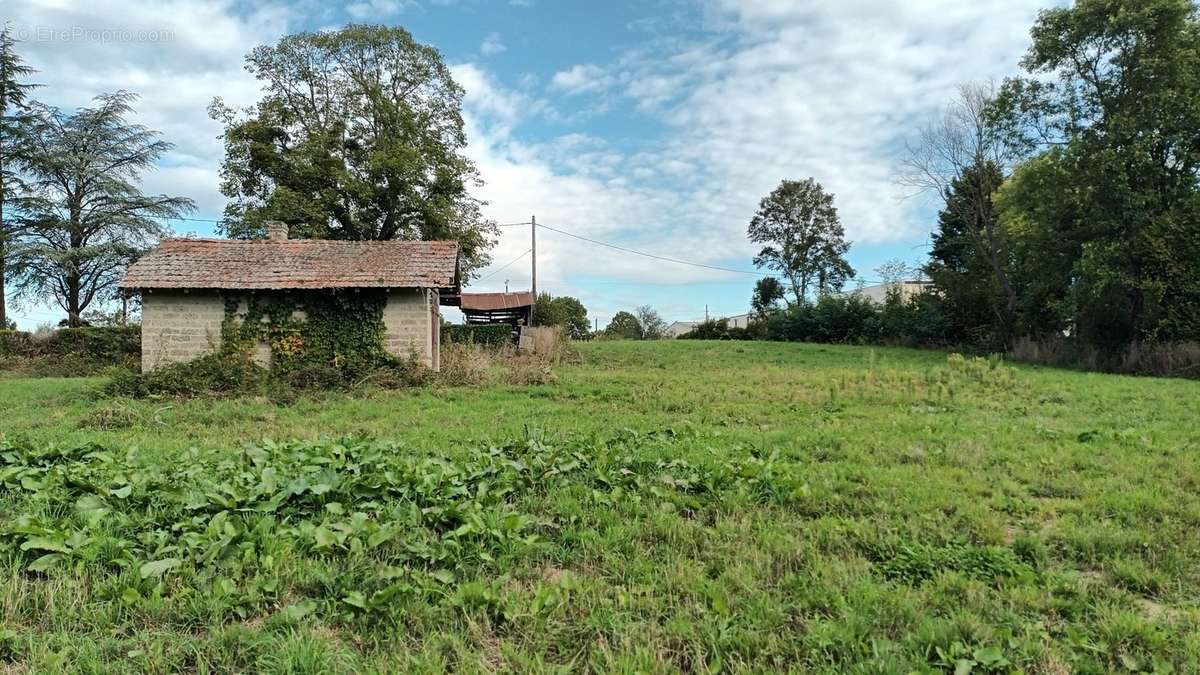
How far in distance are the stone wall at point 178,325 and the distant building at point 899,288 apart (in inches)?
1219

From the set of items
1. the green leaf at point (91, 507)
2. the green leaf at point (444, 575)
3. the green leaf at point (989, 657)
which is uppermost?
the green leaf at point (91, 507)

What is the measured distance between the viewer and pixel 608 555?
355 cm

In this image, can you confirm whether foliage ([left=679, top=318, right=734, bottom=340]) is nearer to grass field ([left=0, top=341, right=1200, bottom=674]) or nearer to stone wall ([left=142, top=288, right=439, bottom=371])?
stone wall ([left=142, top=288, right=439, bottom=371])

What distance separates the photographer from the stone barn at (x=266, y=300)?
14188 millimetres

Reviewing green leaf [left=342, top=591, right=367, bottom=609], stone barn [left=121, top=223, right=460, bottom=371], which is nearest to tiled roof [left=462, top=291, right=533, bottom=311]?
stone barn [left=121, top=223, right=460, bottom=371]

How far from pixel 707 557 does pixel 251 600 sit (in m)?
2.51

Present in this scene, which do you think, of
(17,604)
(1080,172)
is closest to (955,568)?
(17,604)

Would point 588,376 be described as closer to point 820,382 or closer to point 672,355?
point 820,382

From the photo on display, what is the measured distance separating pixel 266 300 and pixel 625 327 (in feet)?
101

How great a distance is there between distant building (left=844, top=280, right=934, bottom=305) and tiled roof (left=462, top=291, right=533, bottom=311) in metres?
19.1

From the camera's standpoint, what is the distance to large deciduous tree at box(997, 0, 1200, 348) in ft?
61.7

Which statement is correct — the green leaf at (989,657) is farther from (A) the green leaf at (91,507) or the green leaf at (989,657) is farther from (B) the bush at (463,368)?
(B) the bush at (463,368)

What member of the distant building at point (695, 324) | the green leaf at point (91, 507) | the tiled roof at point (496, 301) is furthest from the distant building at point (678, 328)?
the green leaf at point (91, 507)

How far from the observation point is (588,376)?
1575cm
